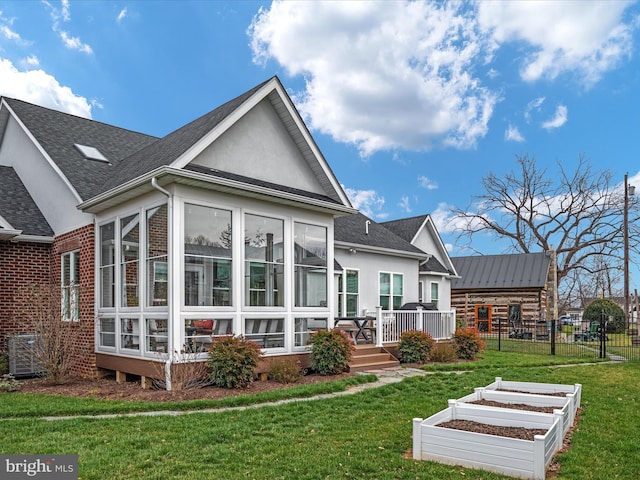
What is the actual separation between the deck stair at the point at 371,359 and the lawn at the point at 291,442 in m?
3.34

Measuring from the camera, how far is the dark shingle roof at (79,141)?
40.1ft

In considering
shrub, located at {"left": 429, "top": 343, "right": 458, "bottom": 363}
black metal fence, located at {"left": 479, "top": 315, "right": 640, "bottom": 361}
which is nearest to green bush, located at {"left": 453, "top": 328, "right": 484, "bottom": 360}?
shrub, located at {"left": 429, "top": 343, "right": 458, "bottom": 363}

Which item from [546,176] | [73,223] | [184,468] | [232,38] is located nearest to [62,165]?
[73,223]

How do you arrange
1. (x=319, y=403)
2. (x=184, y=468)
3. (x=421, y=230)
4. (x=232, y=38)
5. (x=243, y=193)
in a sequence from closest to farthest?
(x=184, y=468)
(x=319, y=403)
(x=243, y=193)
(x=232, y=38)
(x=421, y=230)

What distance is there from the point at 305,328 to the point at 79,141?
26.4ft

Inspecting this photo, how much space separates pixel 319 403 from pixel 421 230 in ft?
48.3

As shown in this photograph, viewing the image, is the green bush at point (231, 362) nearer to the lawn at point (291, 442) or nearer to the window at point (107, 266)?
the lawn at point (291, 442)

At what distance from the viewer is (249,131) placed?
37.6ft

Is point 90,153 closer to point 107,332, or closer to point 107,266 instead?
point 107,266

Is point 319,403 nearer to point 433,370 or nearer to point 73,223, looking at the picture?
point 433,370

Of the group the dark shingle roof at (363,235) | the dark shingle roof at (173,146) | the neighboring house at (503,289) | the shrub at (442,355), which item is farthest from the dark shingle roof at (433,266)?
the dark shingle roof at (173,146)

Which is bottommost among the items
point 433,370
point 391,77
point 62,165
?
point 433,370

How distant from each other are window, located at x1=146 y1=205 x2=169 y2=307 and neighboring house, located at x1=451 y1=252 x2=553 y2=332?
817 inches

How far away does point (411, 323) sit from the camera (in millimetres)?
14547
